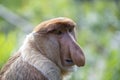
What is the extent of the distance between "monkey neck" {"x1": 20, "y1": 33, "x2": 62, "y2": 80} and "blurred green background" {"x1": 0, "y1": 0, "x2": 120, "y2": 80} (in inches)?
80.2

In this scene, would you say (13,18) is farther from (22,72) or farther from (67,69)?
(22,72)

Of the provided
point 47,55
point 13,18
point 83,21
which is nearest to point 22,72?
point 47,55

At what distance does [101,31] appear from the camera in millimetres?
11625

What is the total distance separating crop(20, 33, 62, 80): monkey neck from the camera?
5.84m

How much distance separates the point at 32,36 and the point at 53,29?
229 millimetres

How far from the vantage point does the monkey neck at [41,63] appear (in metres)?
5.84

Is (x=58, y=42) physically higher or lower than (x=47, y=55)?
higher

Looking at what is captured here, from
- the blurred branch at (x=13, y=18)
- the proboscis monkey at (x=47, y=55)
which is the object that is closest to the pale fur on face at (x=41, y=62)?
the proboscis monkey at (x=47, y=55)

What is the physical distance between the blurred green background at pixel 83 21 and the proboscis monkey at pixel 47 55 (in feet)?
6.52

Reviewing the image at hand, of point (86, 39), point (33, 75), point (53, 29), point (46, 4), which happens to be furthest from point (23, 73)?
point (46, 4)

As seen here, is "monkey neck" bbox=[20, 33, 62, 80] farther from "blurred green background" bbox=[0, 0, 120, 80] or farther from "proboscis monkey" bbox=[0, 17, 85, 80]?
"blurred green background" bbox=[0, 0, 120, 80]

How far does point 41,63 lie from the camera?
231 inches

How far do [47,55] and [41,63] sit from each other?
0.13 m

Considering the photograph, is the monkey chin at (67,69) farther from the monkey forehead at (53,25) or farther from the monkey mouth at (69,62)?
the monkey forehead at (53,25)
